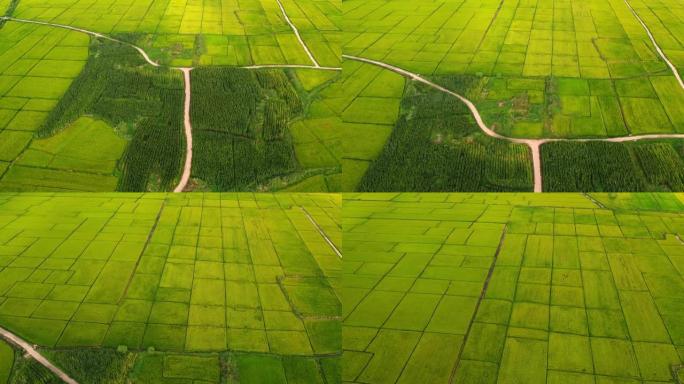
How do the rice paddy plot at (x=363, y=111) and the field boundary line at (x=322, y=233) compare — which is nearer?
the field boundary line at (x=322, y=233)

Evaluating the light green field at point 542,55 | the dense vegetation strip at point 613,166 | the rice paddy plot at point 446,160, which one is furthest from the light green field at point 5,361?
the dense vegetation strip at point 613,166

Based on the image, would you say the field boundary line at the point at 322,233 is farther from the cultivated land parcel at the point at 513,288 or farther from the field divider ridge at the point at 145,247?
the field divider ridge at the point at 145,247

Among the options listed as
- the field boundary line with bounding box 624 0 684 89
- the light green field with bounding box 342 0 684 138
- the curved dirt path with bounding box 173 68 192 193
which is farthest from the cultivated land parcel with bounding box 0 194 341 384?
the field boundary line with bounding box 624 0 684 89

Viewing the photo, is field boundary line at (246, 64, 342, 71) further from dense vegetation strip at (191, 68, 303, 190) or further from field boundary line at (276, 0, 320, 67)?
dense vegetation strip at (191, 68, 303, 190)

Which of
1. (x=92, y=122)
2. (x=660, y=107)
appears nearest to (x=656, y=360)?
(x=660, y=107)

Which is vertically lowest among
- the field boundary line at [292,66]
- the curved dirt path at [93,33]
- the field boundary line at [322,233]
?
the field boundary line at [322,233]

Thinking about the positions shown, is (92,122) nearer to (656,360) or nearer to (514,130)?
(514,130)

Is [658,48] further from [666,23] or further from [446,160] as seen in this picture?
[446,160]
